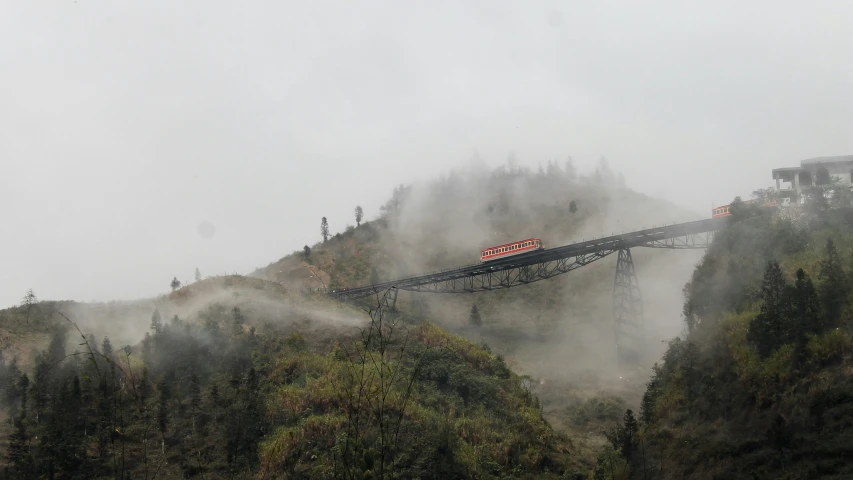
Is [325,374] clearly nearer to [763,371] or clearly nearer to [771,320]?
[763,371]

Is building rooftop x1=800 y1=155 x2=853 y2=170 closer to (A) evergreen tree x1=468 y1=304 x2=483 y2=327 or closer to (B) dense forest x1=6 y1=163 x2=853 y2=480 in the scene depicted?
(B) dense forest x1=6 y1=163 x2=853 y2=480

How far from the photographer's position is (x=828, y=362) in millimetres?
26891

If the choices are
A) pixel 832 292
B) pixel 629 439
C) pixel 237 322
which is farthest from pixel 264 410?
pixel 832 292

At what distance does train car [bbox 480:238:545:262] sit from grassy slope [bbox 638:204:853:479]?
77.3 feet

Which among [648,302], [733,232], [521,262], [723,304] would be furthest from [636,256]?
[723,304]

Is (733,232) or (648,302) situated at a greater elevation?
(733,232)

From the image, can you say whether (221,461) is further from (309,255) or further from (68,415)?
(309,255)

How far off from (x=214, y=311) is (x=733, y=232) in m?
44.9

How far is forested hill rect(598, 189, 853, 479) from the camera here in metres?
24.6

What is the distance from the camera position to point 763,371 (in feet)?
97.1

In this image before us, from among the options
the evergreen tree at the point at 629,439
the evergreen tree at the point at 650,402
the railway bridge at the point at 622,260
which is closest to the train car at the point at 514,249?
the railway bridge at the point at 622,260

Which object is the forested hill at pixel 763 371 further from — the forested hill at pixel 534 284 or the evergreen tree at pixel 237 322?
the evergreen tree at pixel 237 322

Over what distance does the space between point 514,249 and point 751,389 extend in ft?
125

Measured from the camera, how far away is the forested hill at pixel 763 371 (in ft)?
80.6
